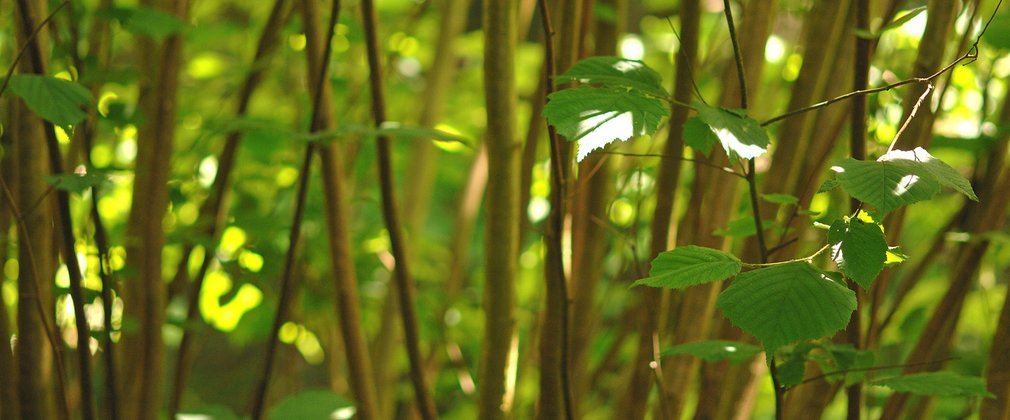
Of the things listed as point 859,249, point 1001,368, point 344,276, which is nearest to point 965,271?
point 1001,368

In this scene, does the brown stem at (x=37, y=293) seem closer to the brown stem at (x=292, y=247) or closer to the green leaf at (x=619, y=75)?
the brown stem at (x=292, y=247)

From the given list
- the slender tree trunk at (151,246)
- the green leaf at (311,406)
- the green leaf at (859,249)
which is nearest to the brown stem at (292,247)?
the green leaf at (311,406)

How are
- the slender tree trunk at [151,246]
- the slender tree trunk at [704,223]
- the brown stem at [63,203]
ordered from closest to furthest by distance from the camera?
the brown stem at [63,203], the slender tree trunk at [704,223], the slender tree trunk at [151,246]

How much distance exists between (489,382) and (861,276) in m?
0.40

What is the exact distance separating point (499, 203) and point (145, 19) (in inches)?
16.5

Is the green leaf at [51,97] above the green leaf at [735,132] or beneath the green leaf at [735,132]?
above

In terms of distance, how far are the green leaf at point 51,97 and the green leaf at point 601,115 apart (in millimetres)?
345

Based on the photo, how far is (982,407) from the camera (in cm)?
76

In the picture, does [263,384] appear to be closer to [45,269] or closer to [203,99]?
[45,269]

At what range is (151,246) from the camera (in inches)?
35.9

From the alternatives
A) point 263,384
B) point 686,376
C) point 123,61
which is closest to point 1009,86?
point 686,376

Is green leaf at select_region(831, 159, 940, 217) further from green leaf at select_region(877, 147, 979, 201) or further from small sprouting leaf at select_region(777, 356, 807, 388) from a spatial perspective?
small sprouting leaf at select_region(777, 356, 807, 388)

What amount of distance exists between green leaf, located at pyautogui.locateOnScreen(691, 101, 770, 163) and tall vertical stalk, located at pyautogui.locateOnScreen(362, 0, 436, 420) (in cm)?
38

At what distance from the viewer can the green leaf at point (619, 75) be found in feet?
1.70
